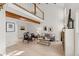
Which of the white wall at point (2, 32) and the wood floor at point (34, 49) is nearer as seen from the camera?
the white wall at point (2, 32)

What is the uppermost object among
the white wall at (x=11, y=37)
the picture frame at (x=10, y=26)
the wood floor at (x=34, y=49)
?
the picture frame at (x=10, y=26)

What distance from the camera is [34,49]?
134 inches

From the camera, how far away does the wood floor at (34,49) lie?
10.5 feet

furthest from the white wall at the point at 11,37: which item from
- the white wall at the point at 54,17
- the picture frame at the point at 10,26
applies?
the white wall at the point at 54,17

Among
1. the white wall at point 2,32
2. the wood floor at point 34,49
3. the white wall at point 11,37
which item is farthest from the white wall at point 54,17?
the white wall at point 2,32

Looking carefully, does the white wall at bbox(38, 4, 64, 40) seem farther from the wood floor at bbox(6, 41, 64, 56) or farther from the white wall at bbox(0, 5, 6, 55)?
the white wall at bbox(0, 5, 6, 55)

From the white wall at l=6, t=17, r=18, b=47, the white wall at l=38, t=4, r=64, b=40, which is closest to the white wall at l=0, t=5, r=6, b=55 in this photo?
the white wall at l=6, t=17, r=18, b=47

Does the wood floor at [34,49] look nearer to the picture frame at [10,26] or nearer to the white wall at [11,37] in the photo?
the white wall at [11,37]

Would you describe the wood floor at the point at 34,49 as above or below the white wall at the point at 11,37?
below

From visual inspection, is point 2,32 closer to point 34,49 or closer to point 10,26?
point 10,26

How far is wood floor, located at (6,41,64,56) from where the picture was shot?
10.5 ft

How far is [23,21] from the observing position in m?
3.30

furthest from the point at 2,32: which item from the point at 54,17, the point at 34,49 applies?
the point at 54,17

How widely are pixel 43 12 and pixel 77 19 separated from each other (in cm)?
94
